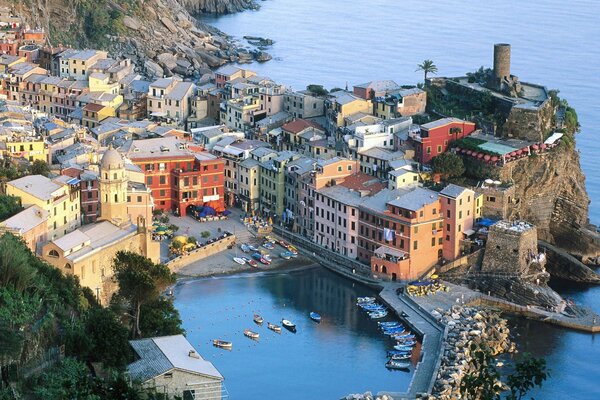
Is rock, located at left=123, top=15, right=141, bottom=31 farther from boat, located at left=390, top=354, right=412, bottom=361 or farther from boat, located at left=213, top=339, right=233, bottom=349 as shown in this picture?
boat, located at left=390, top=354, right=412, bottom=361

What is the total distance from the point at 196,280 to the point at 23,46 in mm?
27331

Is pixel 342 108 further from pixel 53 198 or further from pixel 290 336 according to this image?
pixel 53 198

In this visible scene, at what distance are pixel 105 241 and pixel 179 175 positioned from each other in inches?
405

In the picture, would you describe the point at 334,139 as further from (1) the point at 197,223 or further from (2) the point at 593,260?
(2) the point at 593,260

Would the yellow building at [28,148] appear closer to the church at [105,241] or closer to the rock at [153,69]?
the church at [105,241]

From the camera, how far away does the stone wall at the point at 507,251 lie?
48.0 meters

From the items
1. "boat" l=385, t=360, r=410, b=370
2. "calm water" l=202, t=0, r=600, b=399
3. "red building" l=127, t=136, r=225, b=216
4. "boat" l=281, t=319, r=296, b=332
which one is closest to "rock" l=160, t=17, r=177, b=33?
"calm water" l=202, t=0, r=600, b=399

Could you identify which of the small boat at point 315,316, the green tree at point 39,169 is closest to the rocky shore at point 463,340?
the small boat at point 315,316

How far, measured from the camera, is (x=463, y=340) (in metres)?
42.0

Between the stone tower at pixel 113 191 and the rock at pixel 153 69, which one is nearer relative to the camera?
the stone tower at pixel 113 191

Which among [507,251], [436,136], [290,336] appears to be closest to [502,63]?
[436,136]

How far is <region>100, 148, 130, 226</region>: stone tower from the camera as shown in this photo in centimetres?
4466

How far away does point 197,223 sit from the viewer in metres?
52.5

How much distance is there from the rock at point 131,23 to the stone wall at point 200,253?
36.9 meters
